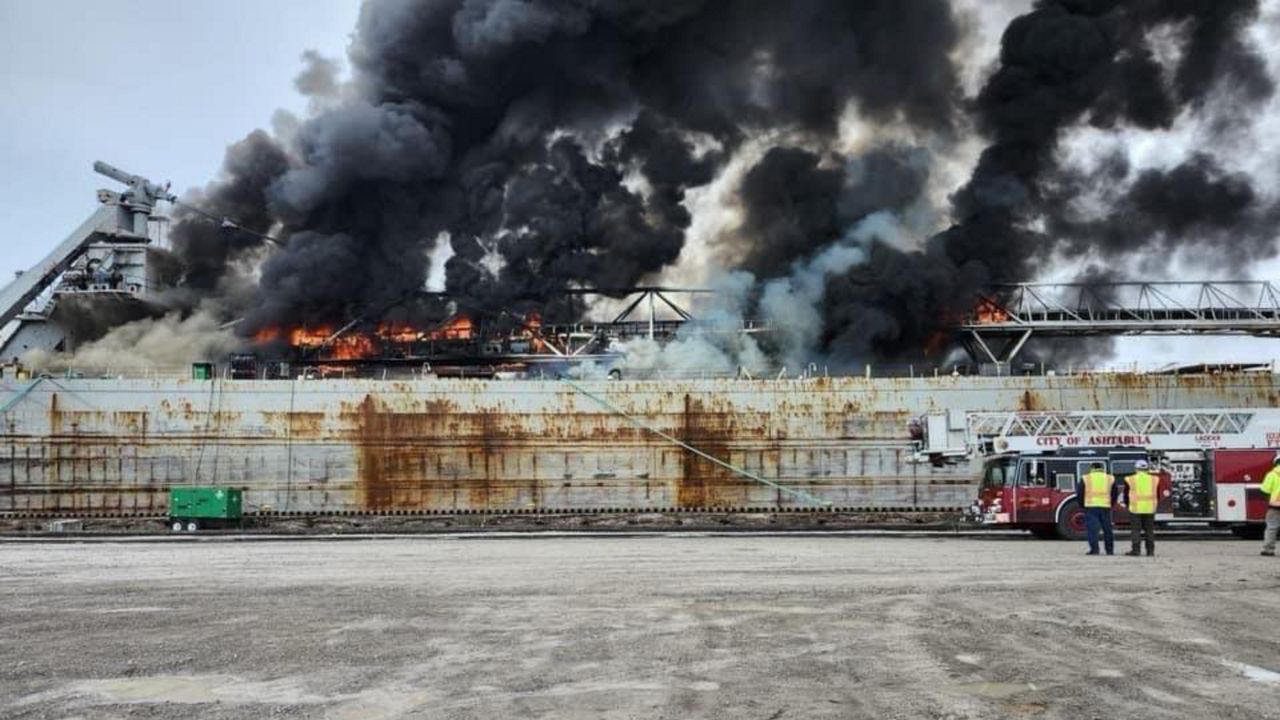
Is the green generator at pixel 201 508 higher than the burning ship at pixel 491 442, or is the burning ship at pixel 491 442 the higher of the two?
the burning ship at pixel 491 442

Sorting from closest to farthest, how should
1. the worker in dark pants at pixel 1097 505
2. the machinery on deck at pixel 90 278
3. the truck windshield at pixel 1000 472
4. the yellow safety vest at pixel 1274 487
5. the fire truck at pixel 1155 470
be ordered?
1. the yellow safety vest at pixel 1274 487
2. the worker in dark pants at pixel 1097 505
3. the fire truck at pixel 1155 470
4. the truck windshield at pixel 1000 472
5. the machinery on deck at pixel 90 278

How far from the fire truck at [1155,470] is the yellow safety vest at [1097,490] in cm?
485

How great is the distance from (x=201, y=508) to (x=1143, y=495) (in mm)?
28160

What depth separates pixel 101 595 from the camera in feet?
46.2

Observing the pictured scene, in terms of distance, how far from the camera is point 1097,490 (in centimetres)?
1995

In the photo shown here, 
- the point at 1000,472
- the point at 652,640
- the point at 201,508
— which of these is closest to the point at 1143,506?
the point at 1000,472

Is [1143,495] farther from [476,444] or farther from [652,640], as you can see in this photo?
[476,444]

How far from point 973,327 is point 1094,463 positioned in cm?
2402

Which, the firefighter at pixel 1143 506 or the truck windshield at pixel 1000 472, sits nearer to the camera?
the firefighter at pixel 1143 506

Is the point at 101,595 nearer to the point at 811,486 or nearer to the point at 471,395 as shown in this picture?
the point at 471,395

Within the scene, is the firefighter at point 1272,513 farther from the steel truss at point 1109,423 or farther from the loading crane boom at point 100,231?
the loading crane boom at point 100,231

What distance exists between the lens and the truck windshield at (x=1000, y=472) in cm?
2709

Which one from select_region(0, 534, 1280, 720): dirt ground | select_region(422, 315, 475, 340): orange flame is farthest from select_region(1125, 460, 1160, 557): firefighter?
select_region(422, 315, 475, 340): orange flame

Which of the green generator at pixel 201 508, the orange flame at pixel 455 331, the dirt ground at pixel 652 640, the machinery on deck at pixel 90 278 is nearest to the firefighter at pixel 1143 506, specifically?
the dirt ground at pixel 652 640
